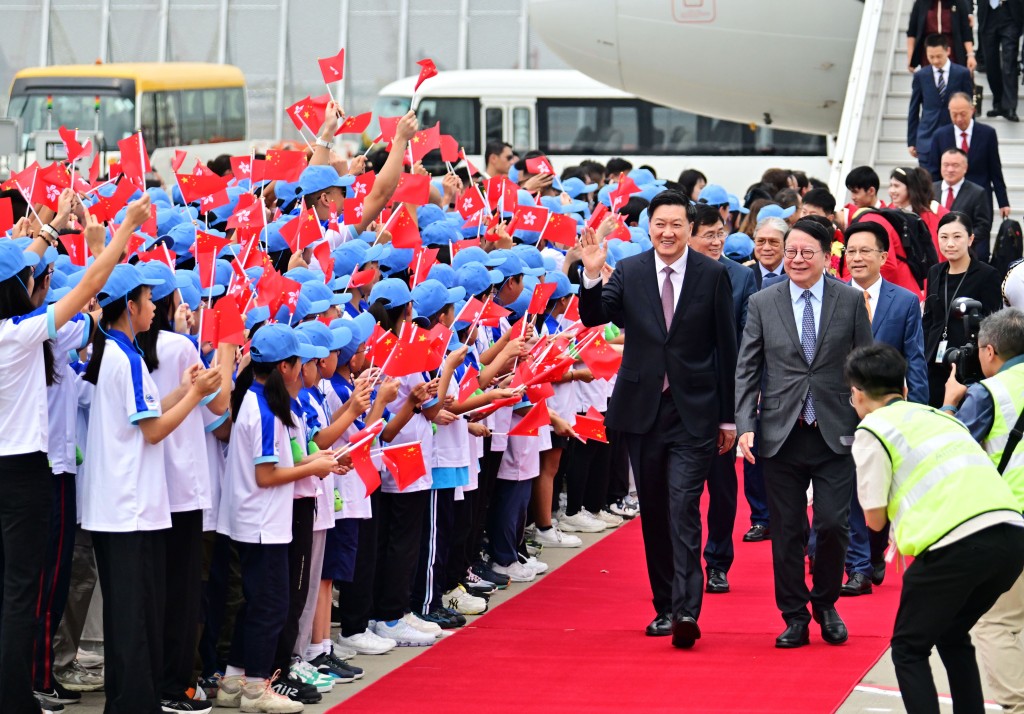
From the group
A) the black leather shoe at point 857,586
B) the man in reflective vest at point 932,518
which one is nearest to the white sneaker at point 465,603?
the black leather shoe at point 857,586

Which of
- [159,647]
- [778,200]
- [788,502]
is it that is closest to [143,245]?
[159,647]

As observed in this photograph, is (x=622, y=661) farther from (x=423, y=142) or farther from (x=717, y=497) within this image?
(x=423, y=142)

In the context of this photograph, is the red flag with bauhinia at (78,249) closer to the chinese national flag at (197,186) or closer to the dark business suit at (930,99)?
the chinese national flag at (197,186)

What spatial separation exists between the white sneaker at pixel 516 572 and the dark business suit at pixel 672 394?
129cm

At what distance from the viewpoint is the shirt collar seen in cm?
701

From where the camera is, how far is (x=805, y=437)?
6875 millimetres

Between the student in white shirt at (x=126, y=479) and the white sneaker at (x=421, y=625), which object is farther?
the white sneaker at (x=421, y=625)

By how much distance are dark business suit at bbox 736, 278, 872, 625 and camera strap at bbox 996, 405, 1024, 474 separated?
1374 millimetres

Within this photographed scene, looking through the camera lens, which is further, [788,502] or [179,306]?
[788,502]

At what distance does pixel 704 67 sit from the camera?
1767 cm

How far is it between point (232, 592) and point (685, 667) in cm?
188

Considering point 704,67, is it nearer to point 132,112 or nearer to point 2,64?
point 132,112

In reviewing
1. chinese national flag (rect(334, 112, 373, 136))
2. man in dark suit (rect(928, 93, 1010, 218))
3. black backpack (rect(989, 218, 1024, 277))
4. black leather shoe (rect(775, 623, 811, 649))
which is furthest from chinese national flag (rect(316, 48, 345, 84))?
man in dark suit (rect(928, 93, 1010, 218))

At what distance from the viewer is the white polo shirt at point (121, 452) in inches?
209
